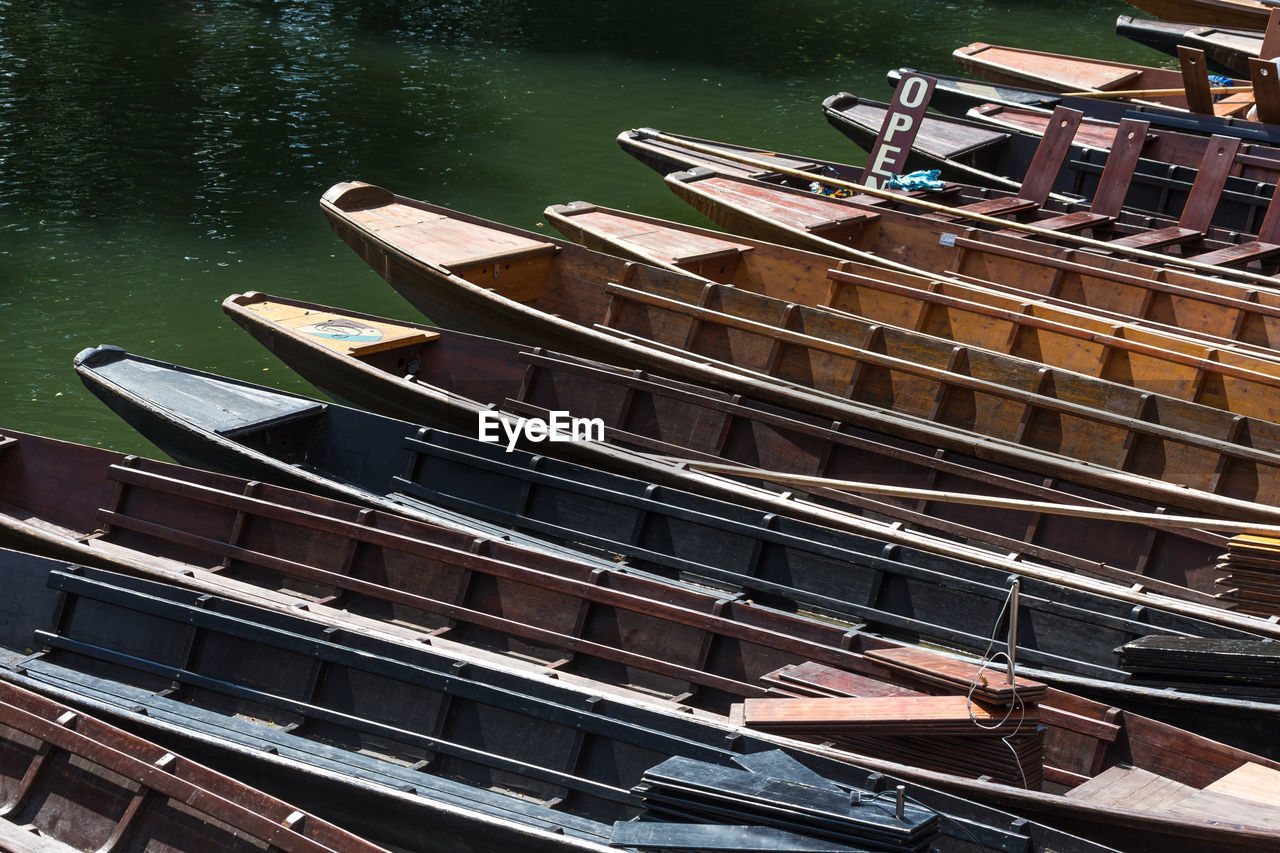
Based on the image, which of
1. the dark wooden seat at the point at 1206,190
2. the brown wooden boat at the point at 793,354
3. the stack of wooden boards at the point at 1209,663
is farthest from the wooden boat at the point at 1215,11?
the stack of wooden boards at the point at 1209,663

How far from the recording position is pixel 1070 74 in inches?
763

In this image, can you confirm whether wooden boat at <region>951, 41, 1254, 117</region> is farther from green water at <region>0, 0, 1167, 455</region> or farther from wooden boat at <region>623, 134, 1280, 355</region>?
wooden boat at <region>623, 134, 1280, 355</region>

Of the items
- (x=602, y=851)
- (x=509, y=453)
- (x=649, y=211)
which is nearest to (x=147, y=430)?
(x=509, y=453)

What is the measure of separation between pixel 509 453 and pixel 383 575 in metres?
1.33

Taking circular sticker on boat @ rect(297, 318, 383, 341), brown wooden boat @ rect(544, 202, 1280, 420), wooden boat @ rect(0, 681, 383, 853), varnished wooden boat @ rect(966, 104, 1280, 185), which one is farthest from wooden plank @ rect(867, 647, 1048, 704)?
varnished wooden boat @ rect(966, 104, 1280, 185)

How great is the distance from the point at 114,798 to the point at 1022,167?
12713mm

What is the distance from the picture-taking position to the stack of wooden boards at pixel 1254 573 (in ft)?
24.7

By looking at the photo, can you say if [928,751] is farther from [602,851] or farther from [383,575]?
[383,575]

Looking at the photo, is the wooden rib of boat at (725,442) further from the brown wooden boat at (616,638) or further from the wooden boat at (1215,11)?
the wooden boat at (1215,11)

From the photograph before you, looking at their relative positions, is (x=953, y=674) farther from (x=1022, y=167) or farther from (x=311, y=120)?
(x=311, y=120)

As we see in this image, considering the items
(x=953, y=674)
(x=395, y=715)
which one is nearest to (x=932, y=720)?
(x=953, y=674)

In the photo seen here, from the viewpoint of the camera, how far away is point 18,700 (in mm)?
6297

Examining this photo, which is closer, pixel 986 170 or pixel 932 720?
pixel 932 720

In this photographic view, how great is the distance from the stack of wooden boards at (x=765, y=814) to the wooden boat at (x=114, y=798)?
1.16 meters
